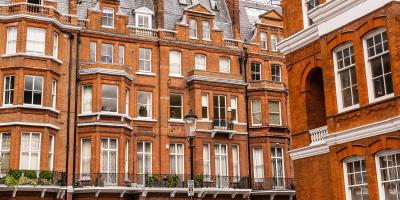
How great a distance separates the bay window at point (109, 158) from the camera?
34.8m

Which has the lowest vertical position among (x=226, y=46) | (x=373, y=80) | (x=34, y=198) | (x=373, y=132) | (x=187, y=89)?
(x=34, y=198)

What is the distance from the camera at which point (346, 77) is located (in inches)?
742

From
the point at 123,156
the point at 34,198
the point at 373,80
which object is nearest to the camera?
the point at 373,80

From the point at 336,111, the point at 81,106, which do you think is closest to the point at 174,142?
the point at 81,106

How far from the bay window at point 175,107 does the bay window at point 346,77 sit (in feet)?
69.2

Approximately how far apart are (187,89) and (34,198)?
549 inches

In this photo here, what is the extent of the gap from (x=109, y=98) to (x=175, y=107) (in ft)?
18.1

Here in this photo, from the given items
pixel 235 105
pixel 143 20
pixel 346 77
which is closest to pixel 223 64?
pixel 235 105

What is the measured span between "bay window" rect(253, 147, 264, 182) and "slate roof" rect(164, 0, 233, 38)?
33.5ft

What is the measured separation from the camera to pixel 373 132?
56.4 feet

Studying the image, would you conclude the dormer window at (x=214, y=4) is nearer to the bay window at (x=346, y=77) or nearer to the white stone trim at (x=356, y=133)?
the white stone trim at (x=356, y=133)

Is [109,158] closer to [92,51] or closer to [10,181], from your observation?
[10,181]

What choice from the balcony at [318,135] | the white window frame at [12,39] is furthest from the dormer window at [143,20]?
the balcony at [318,135]

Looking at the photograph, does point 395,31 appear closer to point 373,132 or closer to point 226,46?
point 373,132
